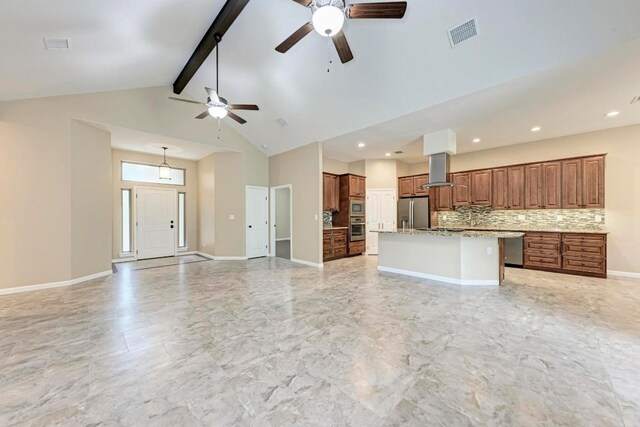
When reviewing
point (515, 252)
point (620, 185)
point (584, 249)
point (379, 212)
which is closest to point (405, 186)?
point (379, 212)

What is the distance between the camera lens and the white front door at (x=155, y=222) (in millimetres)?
7281

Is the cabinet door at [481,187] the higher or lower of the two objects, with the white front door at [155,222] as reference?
higher

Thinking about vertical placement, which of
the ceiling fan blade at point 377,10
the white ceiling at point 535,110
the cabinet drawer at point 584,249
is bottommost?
the cabinet drawer at point 584,249

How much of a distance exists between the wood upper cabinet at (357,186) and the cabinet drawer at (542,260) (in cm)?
431

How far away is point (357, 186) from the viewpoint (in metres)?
7.83

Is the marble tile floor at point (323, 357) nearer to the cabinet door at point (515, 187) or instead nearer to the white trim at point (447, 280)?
the white trim at point (447, 280)

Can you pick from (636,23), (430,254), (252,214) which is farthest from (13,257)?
(636,23)

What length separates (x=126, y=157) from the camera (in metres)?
7.04

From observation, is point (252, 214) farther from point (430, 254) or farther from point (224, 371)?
point (224, 371)

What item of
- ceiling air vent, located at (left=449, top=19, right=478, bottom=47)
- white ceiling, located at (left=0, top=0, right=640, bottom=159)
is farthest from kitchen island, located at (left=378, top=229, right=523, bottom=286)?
ceiling air vent, located at (left=449, top=19, right=478, bottom=47)

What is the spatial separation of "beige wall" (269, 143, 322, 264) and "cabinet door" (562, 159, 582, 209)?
5310 mm

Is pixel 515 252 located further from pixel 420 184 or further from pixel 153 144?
pixel 153 144

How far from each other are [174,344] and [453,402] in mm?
2502

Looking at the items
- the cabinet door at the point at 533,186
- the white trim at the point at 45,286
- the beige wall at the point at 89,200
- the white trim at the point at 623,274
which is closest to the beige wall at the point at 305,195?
the beige wall at the point at 89,200
